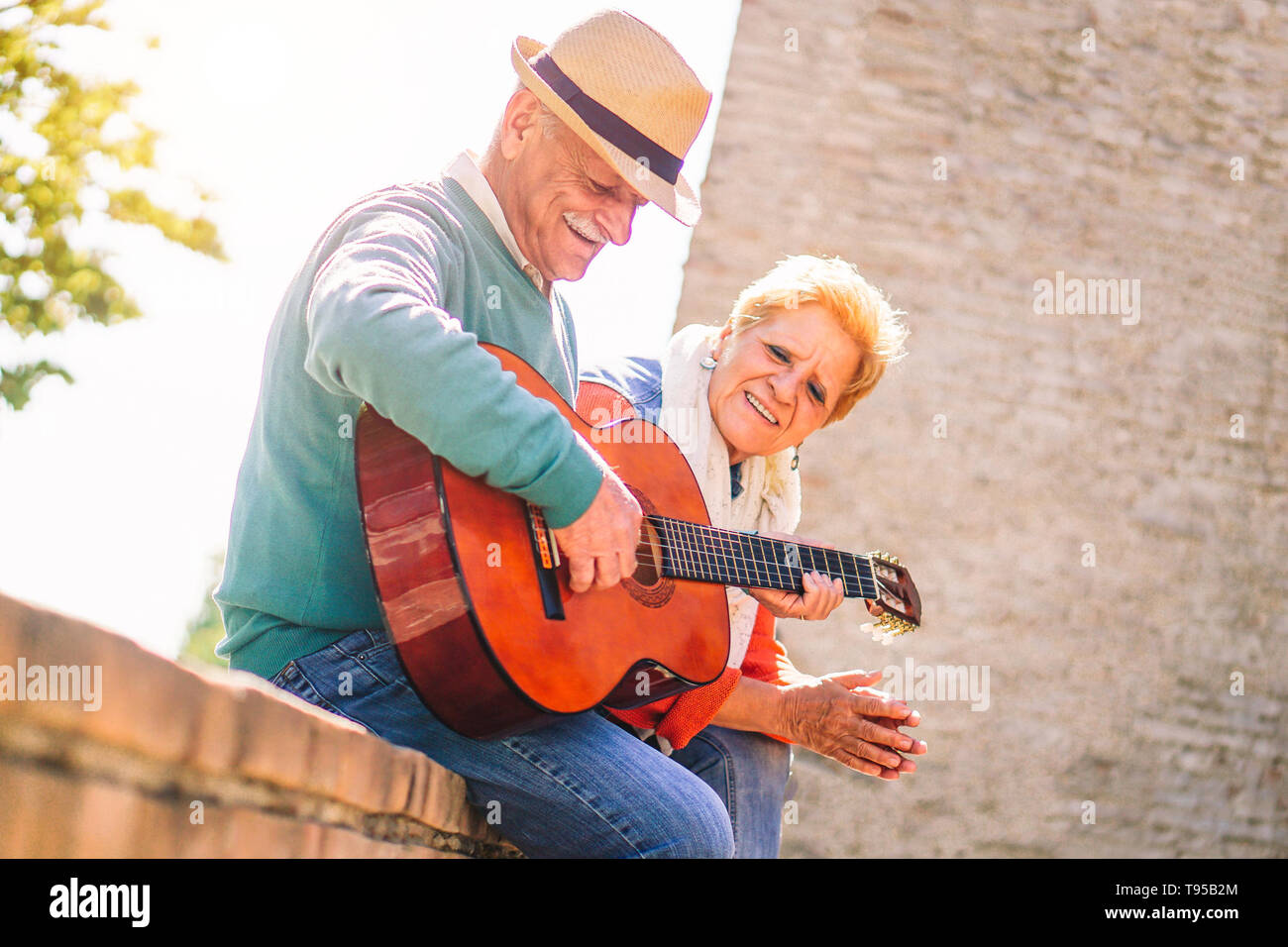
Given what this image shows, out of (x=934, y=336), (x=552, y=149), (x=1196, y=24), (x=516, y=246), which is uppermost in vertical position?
(x=1196, y=24)

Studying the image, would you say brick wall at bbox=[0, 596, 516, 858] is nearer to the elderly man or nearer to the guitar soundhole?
the elderly man

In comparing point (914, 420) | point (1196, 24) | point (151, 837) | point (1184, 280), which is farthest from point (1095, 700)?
point (151, 837)

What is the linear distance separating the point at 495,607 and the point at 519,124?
107cm

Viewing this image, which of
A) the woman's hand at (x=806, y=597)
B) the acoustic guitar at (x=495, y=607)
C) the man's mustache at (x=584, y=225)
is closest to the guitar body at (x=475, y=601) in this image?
the acoustic guitar at (x=495, y=607)

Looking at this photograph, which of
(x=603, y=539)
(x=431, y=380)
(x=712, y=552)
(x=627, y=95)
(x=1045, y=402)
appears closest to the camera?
(x=431, y=380)

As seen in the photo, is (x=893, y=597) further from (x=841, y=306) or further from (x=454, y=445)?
(x=454, y=445)

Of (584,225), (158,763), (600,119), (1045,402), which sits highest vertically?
(1045,402)

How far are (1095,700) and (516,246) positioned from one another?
438cm

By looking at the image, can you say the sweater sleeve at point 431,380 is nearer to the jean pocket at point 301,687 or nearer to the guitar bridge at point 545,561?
the guitar bridge at point 545,561

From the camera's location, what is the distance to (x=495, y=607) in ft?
5.39

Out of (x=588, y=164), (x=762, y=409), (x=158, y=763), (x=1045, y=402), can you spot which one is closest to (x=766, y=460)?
(x=762, y=409)

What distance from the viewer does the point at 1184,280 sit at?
6.00 m

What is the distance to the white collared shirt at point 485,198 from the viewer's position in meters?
2.13

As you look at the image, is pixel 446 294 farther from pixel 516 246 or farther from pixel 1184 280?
pixel 1184 280
